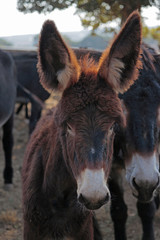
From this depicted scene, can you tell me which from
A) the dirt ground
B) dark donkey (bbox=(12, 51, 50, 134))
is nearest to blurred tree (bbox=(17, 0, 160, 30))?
dark donkey (bbox=(12, 51, 50, 134))

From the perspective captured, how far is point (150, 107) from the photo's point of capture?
9.84 feet

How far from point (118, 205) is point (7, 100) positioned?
2.99 m

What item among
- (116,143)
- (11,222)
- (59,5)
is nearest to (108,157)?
(116,143)

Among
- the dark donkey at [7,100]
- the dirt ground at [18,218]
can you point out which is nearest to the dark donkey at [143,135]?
the dirt ground at [18,218]

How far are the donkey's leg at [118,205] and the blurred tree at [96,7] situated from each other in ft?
16.3

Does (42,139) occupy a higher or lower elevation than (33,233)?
higher

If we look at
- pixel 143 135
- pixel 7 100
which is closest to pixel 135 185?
pixel 143 135

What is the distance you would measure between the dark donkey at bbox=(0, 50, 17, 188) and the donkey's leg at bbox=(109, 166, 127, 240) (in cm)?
268

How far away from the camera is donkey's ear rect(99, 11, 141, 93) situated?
2434 mm

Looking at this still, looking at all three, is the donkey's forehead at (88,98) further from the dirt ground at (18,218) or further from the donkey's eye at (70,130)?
the dirt ground at (18,218)

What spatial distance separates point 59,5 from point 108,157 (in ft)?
25.3

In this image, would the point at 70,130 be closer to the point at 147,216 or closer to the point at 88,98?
the point at 88,98

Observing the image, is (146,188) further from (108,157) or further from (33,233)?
(33,233)

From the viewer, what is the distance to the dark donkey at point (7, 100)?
570cm
